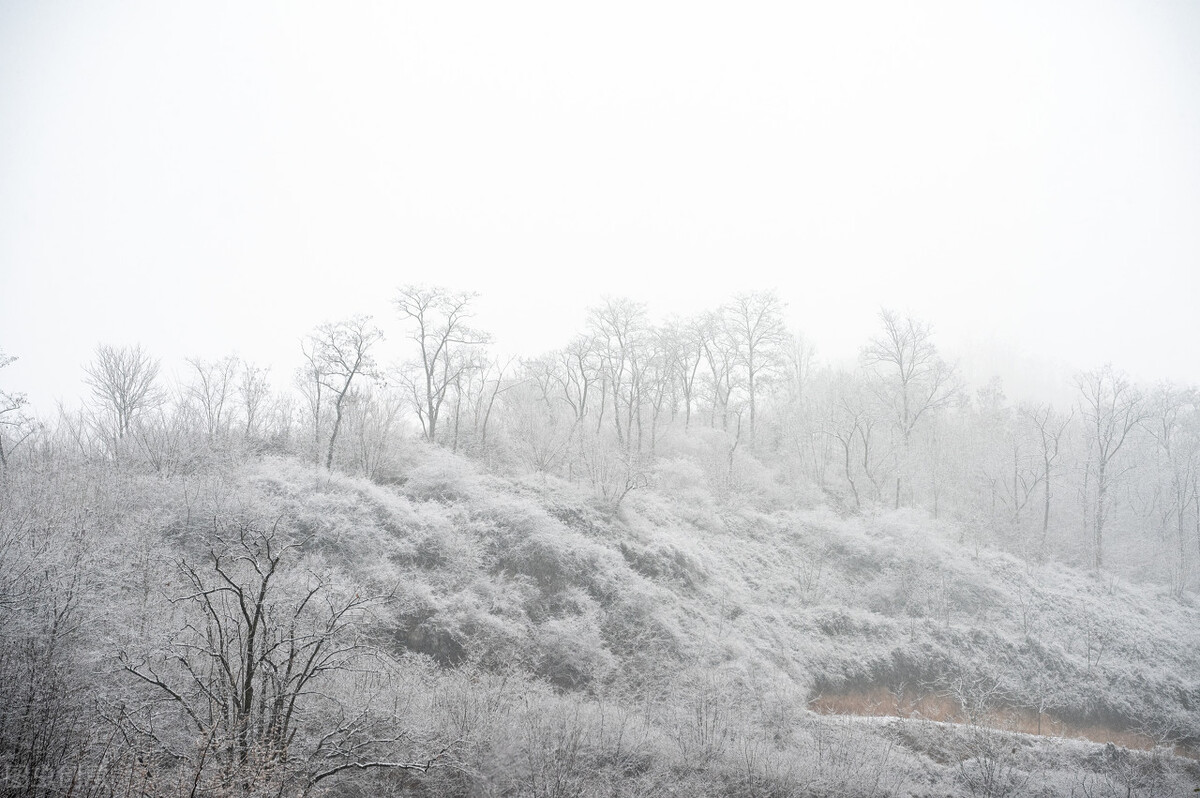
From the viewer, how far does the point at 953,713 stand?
17719mm

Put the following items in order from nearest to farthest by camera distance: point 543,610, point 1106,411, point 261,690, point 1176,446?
point 261,690 < point 543,610 < point 1106,411 < point 1176,446

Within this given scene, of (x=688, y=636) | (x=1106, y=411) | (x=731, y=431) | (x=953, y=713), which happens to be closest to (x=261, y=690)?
(x=688, y=636)

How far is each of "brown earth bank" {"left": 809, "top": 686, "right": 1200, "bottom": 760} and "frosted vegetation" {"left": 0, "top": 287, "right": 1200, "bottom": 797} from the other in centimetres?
10

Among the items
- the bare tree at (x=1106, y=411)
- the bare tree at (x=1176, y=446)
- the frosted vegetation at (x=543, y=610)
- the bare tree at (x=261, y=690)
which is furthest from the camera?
the bare tree at (x=1176, y=446)

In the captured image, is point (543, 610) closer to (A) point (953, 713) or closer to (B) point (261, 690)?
(B) point (261, 690)

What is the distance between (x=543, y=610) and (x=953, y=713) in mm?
13666

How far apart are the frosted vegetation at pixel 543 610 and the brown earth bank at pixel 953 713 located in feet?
0.33

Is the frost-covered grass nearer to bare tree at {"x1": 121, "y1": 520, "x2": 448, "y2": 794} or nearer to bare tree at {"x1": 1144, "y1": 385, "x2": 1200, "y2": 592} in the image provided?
bare tree at {"x1": 121, "y1": 520, "x2": 448, "y2": 794}

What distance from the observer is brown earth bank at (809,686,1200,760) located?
1712 cm

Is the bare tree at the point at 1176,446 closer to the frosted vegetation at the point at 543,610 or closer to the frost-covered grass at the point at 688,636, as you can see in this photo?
the frosted vegetation at the point at 543,610

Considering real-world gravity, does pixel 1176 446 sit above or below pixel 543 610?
above

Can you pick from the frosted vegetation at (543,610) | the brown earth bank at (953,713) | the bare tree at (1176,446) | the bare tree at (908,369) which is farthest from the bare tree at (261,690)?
the bare tree at (1176,446)

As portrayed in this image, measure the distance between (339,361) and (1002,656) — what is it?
28996 millimetres

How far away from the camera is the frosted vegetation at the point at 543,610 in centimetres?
950
